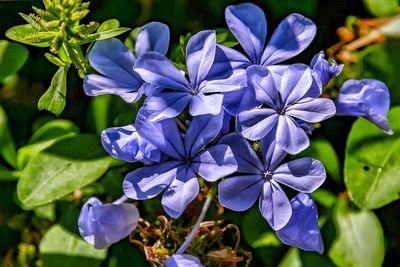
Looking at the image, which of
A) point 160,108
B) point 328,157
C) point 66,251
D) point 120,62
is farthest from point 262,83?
point 66,251

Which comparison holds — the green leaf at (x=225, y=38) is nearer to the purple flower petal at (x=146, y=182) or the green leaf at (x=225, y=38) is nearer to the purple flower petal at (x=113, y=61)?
the purple flower petal at (x=113, y=61)

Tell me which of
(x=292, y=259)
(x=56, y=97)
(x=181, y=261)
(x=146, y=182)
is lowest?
(x=292, y=259)

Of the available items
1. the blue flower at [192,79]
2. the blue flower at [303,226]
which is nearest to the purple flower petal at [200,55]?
the blue flower at [192,79]

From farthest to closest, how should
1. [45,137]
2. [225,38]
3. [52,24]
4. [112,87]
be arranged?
[45,137] → [225,38] → [112,87] → [52,24]

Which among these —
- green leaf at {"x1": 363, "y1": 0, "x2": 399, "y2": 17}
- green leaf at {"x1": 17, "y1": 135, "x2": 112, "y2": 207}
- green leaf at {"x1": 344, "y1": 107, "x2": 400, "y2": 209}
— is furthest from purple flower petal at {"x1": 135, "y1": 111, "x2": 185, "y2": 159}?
green leaf at {"x1": 363, "y1": 0, "x2": 399, "y2": 17}

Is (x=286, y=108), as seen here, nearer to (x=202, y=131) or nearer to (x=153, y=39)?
(x=202, y=131)

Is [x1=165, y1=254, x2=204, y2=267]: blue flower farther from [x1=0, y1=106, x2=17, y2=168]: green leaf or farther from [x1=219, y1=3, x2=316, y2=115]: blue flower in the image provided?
[x1=0, y1=106, x2=17, y2=168]: green leaf
